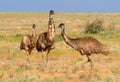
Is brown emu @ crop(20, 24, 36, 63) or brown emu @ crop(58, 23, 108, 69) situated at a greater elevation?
brown emu @ crop(58, 23, 108, 69)

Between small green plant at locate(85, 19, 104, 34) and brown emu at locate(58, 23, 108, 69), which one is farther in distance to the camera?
small green plant at locate(85, 19, 104, 34)

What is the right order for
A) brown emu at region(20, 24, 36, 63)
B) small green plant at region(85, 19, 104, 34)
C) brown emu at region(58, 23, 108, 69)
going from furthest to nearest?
small green plant at region(85, 19, 104, 34)
brown emu at region(20, 24, 36, 63)
brown emu at region(58, 23, 108, 69)

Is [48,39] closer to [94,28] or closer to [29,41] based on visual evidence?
[29,41]

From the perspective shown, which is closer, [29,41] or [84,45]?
[84,45]

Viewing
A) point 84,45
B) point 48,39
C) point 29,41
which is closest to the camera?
point 84,45

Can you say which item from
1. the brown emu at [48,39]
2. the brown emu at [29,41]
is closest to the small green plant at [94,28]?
the brown emu at [29,41]

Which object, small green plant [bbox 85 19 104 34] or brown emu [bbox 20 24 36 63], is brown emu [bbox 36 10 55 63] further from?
small green plant [bbox 85 19 104 34]

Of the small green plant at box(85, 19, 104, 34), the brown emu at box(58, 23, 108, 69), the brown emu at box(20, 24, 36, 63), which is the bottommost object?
the small green plant at box(85, 19, 104, 34)

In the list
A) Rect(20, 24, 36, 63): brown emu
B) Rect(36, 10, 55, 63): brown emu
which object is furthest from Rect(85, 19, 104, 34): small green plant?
Rect(36, 10, 55, 63): brown emu

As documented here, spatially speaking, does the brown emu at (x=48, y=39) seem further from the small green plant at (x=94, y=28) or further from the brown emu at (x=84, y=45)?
the small green plant at (x=94, y=28)

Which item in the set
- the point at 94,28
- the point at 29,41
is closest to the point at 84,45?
the point at 29,41

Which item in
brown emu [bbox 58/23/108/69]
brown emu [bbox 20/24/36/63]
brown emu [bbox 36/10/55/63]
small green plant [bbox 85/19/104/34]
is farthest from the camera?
small green plant [bbox 85/19/104/34]

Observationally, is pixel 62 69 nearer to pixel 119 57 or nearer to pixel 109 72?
pixel 109 72

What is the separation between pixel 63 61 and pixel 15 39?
11457 mm
